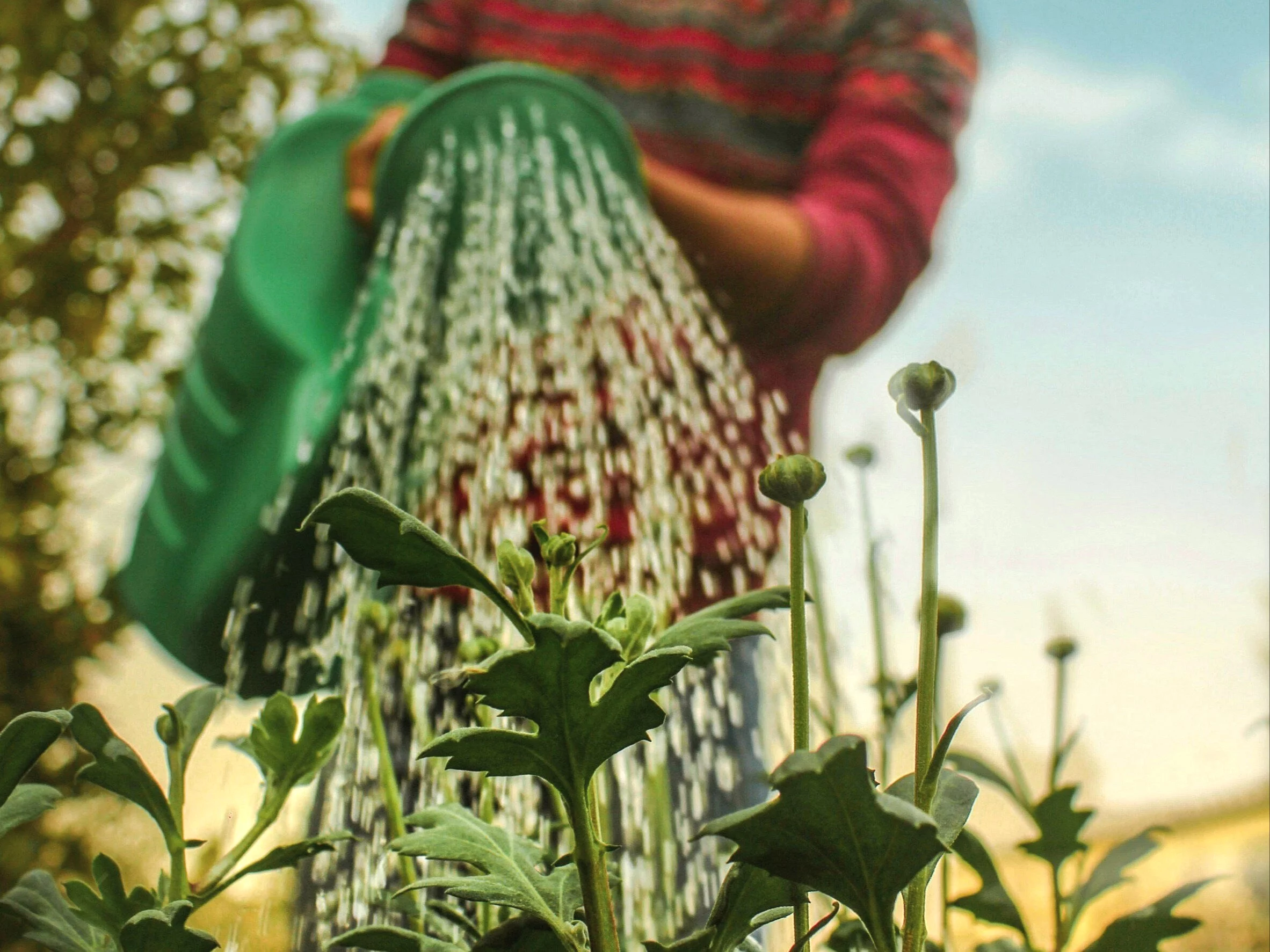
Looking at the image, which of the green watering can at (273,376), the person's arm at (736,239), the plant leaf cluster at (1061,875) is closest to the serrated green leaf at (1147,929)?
the plant leaf cluster at (1061,875)

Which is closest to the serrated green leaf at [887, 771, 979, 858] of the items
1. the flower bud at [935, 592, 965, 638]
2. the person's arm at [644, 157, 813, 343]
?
the flower bud at [935, 592, 965, 638]

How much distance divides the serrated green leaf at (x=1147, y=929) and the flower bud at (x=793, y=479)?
0.44ft

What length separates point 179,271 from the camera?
6.91ft

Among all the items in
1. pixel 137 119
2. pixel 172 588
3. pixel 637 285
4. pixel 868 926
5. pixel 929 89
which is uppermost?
pixel 137 119

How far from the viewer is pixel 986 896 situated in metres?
0.29

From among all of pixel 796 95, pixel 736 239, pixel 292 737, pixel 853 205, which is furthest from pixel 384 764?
pixel 796 95

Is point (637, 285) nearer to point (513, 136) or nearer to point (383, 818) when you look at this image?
point (513, 136)

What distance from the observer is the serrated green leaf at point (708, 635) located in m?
0.22

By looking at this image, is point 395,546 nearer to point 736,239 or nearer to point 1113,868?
point 1113,868

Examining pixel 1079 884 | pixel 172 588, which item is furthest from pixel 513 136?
pixel 1079 884

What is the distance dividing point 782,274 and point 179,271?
137 centimetres

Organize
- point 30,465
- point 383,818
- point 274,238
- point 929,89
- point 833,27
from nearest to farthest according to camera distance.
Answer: point 383,818
point 274,238
point 929,89
point 833,27
point 30,465

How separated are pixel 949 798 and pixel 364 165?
3.54 ft

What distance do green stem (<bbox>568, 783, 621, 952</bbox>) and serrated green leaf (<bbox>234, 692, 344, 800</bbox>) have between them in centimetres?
9
